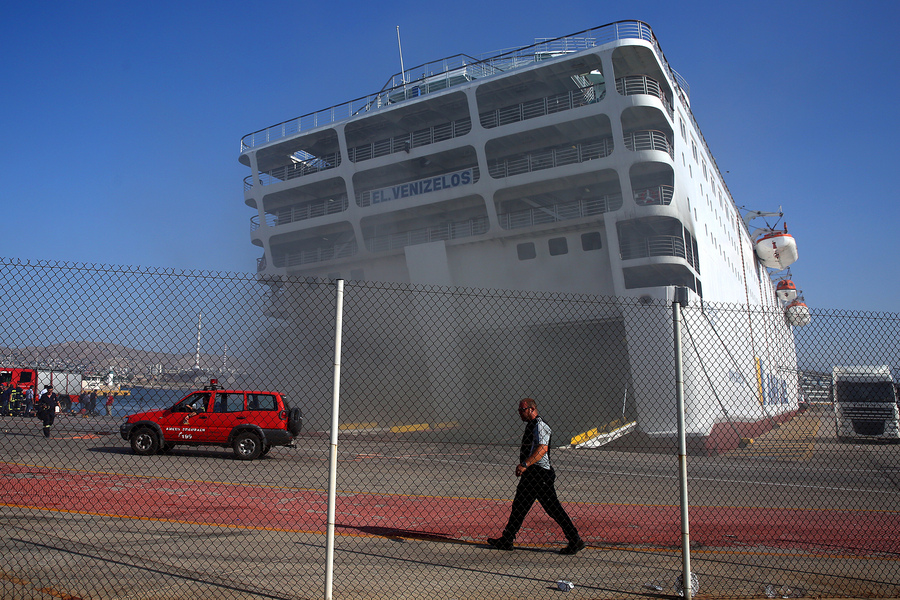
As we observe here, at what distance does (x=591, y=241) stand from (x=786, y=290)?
48.0 meters

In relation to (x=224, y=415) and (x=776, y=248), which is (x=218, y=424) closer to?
(x=224, y=415)

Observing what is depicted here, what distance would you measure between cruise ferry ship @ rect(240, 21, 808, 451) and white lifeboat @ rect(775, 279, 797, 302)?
37.6 metres

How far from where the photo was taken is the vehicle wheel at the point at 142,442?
43.4 ft

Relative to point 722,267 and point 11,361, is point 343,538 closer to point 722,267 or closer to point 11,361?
point 11,361

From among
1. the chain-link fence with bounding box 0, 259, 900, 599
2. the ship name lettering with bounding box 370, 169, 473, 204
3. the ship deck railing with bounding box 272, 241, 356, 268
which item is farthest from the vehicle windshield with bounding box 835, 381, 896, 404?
the ship deck railing with bounding box 272, 241, 356, 268

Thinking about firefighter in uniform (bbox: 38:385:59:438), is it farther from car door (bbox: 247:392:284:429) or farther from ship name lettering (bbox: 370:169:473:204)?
ship name lettering (bbox: 370:169:473:204)

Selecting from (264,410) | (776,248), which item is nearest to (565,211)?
(264,410)

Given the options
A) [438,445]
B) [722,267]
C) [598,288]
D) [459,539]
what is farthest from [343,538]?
[722,267]

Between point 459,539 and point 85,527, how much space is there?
150 inches

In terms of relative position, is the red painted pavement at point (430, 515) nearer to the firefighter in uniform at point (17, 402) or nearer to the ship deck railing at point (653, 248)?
the ship deck railing at point (653, 248)

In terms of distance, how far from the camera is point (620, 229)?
64.8 feet

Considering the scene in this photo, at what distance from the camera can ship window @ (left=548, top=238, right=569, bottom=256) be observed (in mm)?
20594

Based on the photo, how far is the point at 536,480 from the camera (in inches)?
214

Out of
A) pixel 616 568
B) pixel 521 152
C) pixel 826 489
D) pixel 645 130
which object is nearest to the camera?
pixel 616 568
